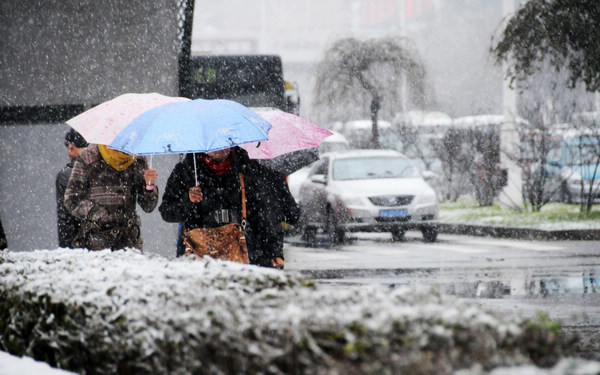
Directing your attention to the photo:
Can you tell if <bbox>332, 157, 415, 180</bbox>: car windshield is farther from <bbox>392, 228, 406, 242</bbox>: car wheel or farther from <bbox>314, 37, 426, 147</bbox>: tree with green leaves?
<bbox>314, 37, 426, 147</bbox>: tree with green leaves

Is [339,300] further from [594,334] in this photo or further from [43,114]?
[43,114]

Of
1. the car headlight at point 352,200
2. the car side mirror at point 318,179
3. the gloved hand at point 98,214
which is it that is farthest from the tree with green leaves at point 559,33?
the gloved hand at point 98,214

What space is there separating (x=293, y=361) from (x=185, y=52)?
9.38 m

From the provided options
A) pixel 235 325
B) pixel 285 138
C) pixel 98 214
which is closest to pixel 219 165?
pixel 285 138

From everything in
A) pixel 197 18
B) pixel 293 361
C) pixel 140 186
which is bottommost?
pixel 293 361

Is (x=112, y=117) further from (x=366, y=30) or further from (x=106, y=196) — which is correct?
(x=366, y=30)

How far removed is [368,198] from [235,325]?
45.3 feet

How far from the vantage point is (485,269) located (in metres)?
12.5

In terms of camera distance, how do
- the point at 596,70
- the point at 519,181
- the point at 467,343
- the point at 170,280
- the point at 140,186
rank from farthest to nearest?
the point at 519,181 → the point at 596,70 → the point at 140,186 → the point at 170,280 → the point at 467,343

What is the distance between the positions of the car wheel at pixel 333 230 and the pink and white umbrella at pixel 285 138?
10306mm

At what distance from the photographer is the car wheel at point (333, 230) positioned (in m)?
17.9

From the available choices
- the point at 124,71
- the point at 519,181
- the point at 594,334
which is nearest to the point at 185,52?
the point at 124,71

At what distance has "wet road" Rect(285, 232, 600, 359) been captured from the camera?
9.23 m

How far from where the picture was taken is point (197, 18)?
397 feet
